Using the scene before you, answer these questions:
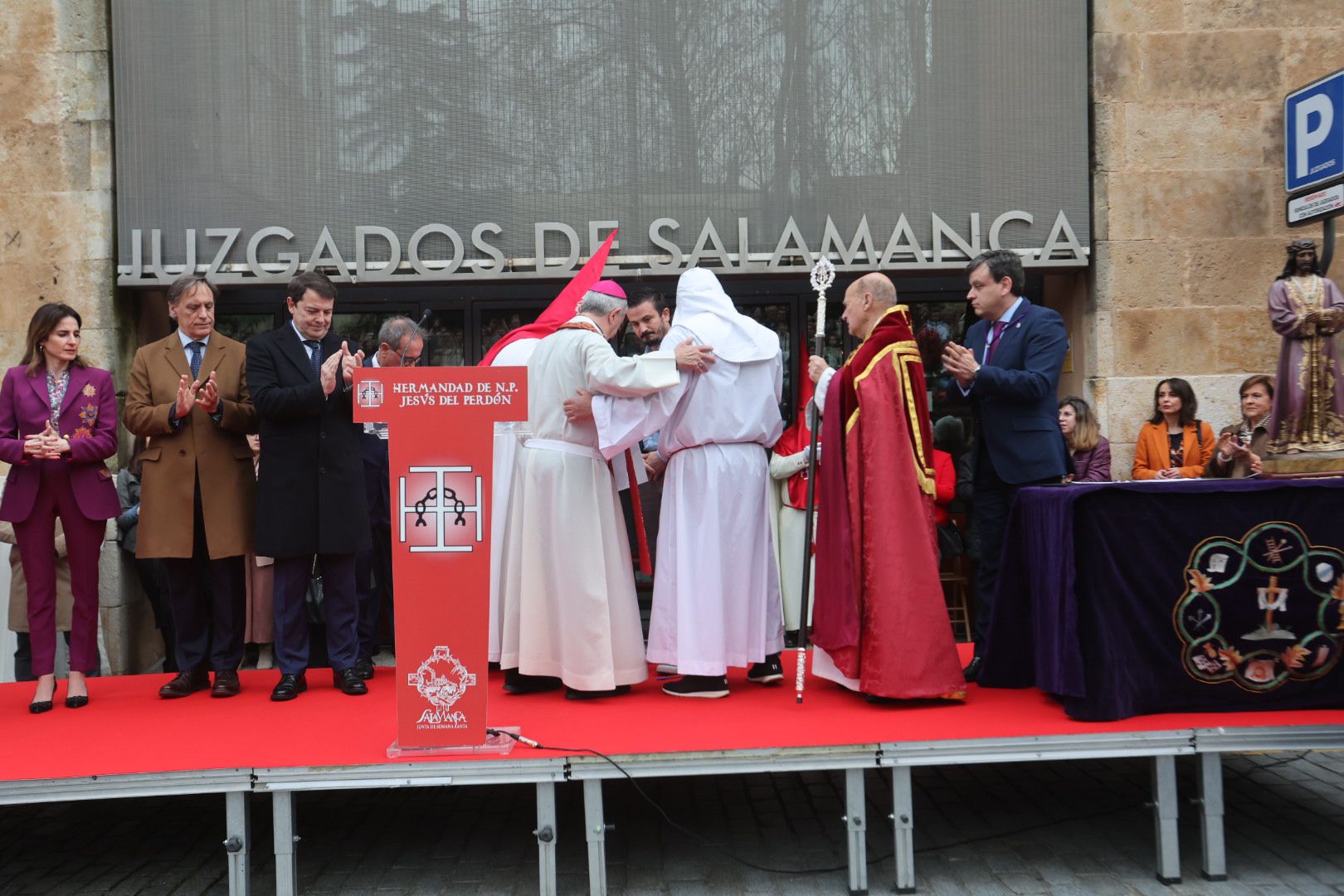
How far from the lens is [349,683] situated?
5.35 metres

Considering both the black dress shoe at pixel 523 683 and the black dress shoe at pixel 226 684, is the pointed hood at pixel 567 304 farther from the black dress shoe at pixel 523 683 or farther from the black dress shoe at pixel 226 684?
the black dress shoe at pixel 226 684

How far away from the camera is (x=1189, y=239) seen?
8086mm

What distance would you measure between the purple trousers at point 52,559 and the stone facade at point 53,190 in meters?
2.69

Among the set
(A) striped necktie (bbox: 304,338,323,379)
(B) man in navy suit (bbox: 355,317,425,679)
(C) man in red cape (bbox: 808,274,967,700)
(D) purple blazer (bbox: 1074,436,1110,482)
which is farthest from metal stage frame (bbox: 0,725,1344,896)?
(D) purple blazer (bbox: 1074,436,1110,482)

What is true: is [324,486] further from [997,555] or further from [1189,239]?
[1189,239]

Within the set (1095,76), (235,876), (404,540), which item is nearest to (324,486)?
(404,540)

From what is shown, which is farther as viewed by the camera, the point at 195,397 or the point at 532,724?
the point at 195,397

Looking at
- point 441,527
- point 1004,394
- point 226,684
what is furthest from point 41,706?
point 1004,394

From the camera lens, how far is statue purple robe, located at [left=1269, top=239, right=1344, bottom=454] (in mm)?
5230

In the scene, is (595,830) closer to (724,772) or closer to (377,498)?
(724,772)

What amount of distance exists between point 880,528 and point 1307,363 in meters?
2.19

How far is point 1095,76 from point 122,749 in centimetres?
722

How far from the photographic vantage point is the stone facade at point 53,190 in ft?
26.3

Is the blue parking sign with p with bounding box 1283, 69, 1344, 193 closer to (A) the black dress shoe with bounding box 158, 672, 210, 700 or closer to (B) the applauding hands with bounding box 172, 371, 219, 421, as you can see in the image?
(B) the applauding hands with bounding box 172, 371, 219, 421
